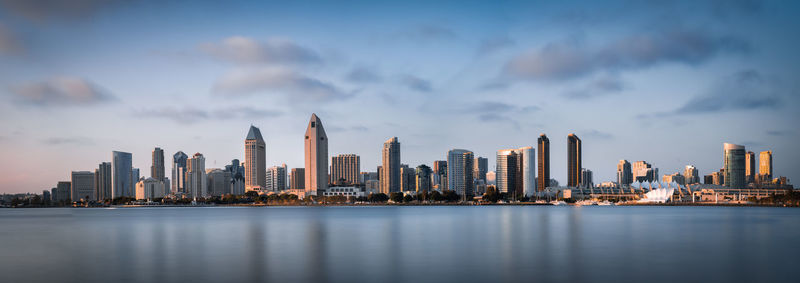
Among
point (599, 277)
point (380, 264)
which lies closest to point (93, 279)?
point (380, 264)

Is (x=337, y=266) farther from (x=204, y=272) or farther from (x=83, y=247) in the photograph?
(x=83, y=247)

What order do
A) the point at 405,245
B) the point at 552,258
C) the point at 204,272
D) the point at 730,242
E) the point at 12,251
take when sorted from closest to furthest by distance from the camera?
the point at 204,272 < the point at 552,258 < the point at 12,251 < the point at 405,245 < the point at 730,242

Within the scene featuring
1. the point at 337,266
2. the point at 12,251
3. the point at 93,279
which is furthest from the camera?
the point at 12,251

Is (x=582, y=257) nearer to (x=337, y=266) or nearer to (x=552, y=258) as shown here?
(x=552, y=258)

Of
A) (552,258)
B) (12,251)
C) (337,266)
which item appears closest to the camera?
(337,266)

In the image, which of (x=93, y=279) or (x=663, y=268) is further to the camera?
(x=663, y=268)

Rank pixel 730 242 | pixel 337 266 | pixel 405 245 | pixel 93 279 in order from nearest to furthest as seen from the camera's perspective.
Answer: pixel 93 279, pixel 337 266, pixel 405 245, pixel 730 242

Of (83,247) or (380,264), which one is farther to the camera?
(83,247)

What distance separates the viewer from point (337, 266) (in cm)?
4116

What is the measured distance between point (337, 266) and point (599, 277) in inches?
668

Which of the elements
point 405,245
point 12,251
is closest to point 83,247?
point 12,251

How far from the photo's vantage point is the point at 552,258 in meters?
46.1

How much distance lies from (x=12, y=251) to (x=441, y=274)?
134 ft

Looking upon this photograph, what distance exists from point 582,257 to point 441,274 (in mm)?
15611
